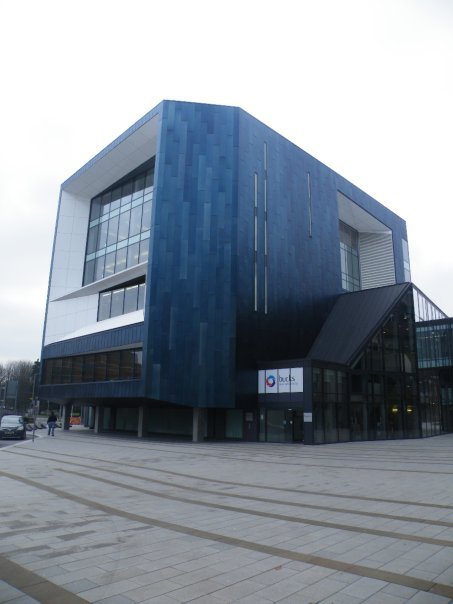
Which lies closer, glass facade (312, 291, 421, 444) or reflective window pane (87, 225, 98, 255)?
glass facade (312, 291, 421, 444)

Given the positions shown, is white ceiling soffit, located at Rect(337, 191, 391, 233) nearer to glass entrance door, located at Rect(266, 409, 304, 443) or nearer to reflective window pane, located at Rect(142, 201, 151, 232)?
reflective window pane, located at Rect(142, 201, 151, 232)

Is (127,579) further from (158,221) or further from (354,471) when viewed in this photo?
(158,221)

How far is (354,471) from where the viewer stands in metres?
17.4

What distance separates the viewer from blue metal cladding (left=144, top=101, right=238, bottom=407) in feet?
106

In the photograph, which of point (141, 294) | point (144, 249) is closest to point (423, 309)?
point (141, 294)

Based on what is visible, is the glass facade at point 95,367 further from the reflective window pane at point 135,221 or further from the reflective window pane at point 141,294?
the reflective window pane at point 135,221

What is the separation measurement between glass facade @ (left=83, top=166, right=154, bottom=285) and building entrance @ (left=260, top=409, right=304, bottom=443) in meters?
17.3

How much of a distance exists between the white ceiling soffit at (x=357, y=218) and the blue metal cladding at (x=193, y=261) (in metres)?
19.1

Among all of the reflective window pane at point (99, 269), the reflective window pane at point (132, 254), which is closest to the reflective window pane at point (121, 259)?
the reflective window pane at point (132, 254)

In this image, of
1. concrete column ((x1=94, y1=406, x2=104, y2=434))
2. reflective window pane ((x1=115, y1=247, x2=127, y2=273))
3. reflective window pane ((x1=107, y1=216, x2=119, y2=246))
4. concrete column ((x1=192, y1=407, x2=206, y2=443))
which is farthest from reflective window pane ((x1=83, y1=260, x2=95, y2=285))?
concrete column ((x1=192, y1=407, x2=206, y2=443))

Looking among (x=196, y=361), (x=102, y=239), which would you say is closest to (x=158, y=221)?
(x=196, y=361)

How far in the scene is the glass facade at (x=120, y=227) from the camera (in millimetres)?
41975

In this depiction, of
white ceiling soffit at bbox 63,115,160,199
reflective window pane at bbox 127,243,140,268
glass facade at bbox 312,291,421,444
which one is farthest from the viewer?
reflective window pane at bbox 127,243,140,268

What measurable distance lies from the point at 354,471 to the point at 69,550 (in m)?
12.8
